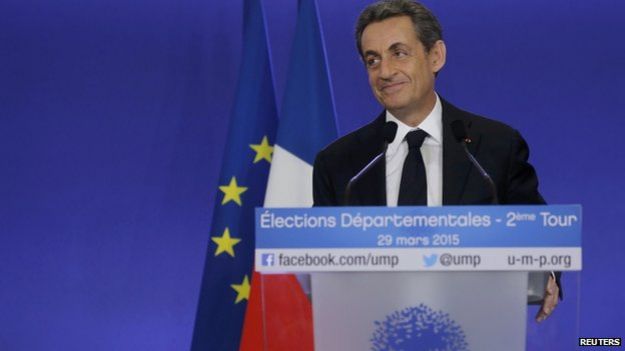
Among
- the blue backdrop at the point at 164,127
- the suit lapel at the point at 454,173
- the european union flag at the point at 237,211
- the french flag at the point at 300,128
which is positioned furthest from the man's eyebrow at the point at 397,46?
the blue backdrop at the point at 164,127

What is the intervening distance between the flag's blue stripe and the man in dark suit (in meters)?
0.96

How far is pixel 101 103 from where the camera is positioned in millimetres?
3633

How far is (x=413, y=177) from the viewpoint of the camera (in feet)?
6.20

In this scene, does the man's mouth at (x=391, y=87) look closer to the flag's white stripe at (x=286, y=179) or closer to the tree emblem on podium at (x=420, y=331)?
the tree emblem on podium at (x=420, y=331)

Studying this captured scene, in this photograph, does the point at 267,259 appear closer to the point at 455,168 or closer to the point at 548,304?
the point at 548,304

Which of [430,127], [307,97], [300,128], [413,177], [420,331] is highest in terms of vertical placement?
[307,97]

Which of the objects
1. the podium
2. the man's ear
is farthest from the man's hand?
the man's ear

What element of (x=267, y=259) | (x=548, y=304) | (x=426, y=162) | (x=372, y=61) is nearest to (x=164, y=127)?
(x=372, y=61)

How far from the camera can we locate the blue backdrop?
3543 millimetres

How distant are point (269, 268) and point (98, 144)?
234cm

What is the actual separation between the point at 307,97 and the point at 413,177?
127 cm

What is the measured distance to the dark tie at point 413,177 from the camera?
6.19ft

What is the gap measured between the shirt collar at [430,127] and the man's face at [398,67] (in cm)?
2

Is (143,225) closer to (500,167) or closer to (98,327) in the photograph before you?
(98,327)
